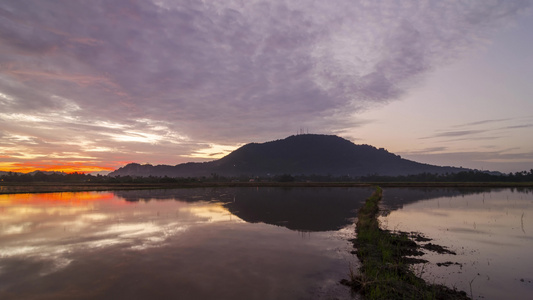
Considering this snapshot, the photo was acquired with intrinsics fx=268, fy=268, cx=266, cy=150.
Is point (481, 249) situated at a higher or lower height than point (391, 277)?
lower

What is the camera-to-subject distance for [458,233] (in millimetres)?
22234

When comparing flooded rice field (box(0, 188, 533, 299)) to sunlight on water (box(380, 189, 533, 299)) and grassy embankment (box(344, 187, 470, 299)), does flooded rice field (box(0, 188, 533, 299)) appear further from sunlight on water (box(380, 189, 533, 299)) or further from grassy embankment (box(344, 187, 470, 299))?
grassy embankment (box(344, 187, 470, 299))

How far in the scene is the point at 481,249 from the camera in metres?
17.5

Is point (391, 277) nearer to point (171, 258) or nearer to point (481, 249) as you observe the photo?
point (481, 249)

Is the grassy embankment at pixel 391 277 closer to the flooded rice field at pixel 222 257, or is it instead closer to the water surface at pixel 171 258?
the flooded rice field at pixel 222 257

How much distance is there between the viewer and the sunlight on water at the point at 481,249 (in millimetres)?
11906

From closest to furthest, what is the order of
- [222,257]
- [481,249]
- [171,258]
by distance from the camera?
[171,258] < [222,257] < [481,249]

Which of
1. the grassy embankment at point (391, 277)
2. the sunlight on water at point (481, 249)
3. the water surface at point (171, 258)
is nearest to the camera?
the grassy embankment at point (391, 277)

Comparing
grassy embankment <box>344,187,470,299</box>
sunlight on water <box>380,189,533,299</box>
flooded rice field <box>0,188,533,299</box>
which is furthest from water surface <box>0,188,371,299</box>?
sunlight on water <box>380,189,533,299</box>

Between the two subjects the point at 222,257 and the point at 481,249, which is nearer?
the point at 222,257

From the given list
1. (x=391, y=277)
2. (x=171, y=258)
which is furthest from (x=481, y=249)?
(x=171, y=258)

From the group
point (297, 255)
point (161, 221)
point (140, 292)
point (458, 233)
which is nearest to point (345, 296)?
point (297, 255)

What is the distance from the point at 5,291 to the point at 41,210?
28.1 m

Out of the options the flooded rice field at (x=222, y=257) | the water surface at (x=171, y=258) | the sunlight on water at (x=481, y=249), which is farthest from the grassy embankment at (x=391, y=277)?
the sunlight on water at (x=481, y=249)
